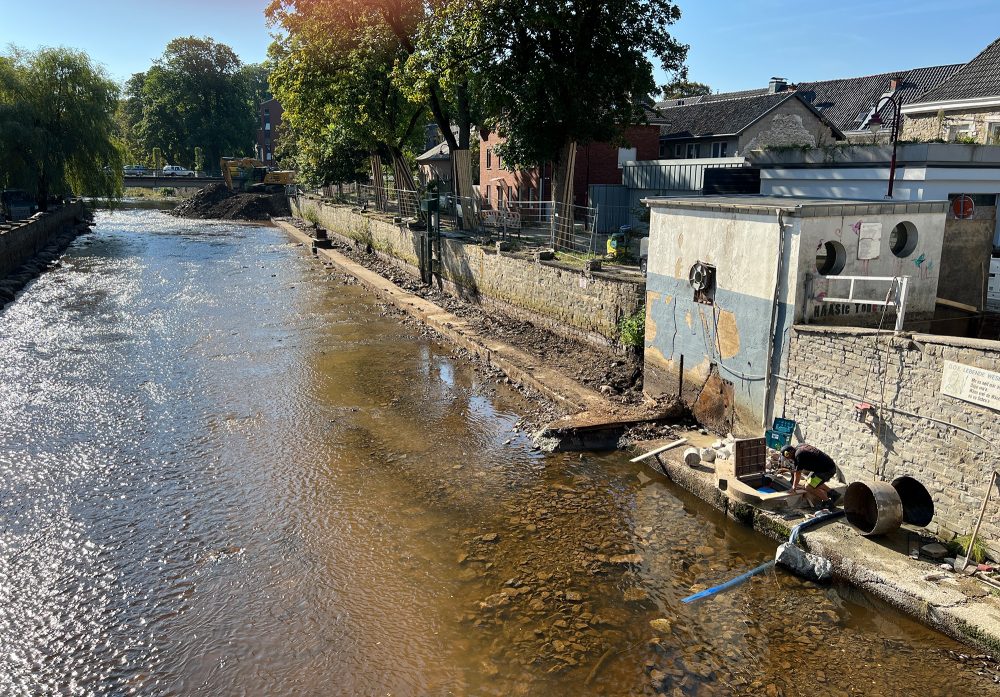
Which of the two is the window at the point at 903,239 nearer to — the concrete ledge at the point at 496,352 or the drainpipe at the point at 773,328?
the drainpipe at the point at 773,328

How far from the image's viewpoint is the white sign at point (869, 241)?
10.3m

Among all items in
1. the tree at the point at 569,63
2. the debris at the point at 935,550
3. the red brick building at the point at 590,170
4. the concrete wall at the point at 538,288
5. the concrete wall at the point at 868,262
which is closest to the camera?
the debris at the point at 935,550

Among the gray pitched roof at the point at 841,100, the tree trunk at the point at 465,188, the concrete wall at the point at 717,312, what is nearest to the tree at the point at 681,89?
the gray pitched roof at the point at 841,100

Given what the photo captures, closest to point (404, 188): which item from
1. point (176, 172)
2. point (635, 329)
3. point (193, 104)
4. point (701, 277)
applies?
point (635, 329)

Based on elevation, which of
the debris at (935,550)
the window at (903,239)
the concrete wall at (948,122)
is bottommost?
the debris at (935,550)

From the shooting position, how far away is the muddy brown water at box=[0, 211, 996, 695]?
23.1ft

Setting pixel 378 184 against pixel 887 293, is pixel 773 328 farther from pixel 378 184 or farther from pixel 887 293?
pixel 378 184

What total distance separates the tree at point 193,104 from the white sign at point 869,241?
7964cm

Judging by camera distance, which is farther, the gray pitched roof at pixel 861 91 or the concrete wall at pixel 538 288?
the gray pitched roof at pixel 861 91

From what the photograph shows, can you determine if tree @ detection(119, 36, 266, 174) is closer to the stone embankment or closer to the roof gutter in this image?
the stone embankment

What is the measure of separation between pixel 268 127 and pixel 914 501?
10324 cm

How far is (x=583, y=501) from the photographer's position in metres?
10.4

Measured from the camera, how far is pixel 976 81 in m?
21.4

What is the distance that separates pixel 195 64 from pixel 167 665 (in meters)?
84.1
